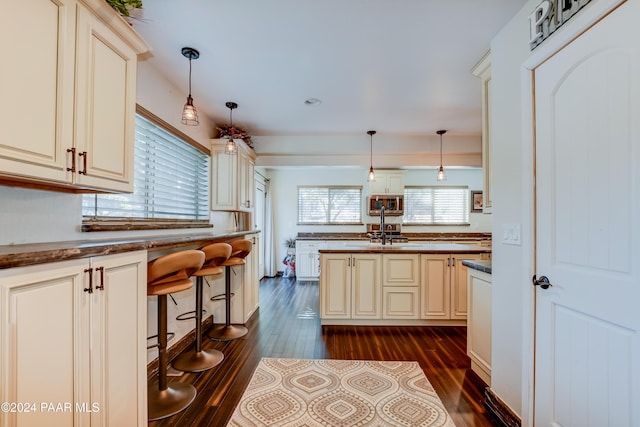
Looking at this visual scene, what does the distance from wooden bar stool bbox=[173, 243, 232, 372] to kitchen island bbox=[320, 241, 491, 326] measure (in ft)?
3.98

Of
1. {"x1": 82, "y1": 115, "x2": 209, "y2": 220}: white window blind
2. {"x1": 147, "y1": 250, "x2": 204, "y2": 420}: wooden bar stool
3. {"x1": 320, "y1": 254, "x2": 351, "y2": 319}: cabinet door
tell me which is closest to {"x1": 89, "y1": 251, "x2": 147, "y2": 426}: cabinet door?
{"x1": 147, "y1": 250, "x2": 204, "y2": 420}: wooden bar stool

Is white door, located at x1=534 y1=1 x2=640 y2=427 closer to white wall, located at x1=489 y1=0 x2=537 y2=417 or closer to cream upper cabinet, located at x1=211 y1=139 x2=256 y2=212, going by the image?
white wall, located at x1=489 y1=0 x2=537 y2=417

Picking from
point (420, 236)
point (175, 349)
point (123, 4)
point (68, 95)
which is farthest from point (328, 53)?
point (420, 236)

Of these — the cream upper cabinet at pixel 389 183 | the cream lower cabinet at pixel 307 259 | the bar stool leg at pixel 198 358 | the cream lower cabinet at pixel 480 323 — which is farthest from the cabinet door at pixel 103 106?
the cream upper cabinet at pixel 389 183

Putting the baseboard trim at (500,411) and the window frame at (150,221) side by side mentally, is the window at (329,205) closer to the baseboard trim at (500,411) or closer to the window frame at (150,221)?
the window frame at (150,221)

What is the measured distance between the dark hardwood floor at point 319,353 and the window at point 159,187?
1.29 meters

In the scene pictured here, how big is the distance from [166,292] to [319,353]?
4.97ft

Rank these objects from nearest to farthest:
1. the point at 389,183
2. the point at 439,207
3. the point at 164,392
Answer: the point at 164,392 < the point at 389,183 < the point at 439,207

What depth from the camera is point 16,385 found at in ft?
2.86

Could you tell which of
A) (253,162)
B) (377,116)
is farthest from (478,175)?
(253,162)

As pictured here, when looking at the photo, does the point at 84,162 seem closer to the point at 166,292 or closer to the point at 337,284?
the point at 166,292

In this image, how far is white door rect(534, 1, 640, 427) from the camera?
106 centimetres

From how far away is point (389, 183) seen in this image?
18.3 feet

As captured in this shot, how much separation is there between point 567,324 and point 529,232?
462 mm
